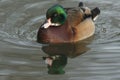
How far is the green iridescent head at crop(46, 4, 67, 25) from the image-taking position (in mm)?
12297

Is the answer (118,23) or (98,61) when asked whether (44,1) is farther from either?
(98,61)

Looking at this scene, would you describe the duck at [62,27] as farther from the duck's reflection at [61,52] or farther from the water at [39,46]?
the water at [39,46]

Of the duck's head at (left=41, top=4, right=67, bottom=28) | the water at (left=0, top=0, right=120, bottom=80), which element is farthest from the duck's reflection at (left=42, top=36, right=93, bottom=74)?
the duck's head at (left=41, top=4, right=67, bottom=28)

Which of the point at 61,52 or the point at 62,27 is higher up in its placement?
the point at 62,27

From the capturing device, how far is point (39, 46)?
1222 cm

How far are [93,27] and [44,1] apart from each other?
2.10 meters

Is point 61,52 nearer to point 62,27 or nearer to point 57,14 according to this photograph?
point 62,27

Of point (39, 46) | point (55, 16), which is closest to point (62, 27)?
point (55, 16)

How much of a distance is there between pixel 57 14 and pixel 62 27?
12.2 inches

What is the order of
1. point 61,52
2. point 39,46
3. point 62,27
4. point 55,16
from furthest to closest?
point 62,27
point 55,16
point 39,46
point 61,52

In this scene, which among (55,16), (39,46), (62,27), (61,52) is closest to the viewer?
(61,52)

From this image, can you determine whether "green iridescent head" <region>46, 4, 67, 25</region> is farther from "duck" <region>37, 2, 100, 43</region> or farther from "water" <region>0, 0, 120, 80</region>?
"water" <region>0, 0, 120, 80</region>

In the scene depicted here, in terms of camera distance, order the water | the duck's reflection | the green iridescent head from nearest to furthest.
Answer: the water < the duck's reflection < the green iridescent head

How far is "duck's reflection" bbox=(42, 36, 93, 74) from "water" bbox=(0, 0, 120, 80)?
0.12 metres
